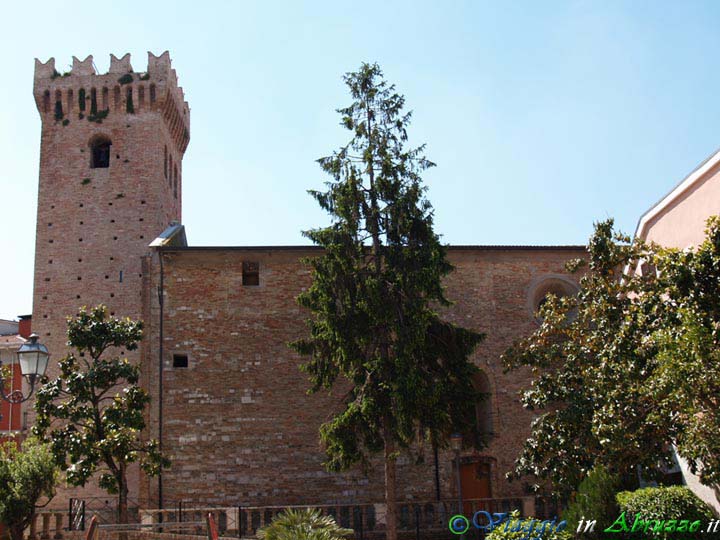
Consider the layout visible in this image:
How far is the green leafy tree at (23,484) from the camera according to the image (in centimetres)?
2020

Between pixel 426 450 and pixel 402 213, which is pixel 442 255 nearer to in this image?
pixel 402 213

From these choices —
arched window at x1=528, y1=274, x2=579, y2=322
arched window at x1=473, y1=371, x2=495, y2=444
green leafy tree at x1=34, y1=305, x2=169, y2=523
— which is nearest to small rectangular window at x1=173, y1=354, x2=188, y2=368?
green leafy tree at x1=34, y1=305, x2=169, y2=523

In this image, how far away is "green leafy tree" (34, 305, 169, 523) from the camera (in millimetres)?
19312

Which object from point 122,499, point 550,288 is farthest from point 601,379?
point 122,499

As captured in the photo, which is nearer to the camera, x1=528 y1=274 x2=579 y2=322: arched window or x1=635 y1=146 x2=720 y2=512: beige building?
x1=635 y1=146 x2=720 y2=512: beige building

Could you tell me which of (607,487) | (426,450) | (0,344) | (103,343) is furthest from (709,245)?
(0,344)

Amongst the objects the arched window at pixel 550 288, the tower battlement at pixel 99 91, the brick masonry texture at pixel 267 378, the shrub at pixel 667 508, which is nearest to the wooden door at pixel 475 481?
the brick masonry texture at pixel 267 378

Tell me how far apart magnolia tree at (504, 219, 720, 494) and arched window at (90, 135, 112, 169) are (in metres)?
21.7

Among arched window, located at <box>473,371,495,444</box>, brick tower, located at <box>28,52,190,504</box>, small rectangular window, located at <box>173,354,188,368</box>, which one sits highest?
brick tower, located at <box>28,52,190,504</box>

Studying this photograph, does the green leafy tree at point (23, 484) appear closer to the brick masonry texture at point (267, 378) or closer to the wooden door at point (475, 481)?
the brick masonry texture at point (267, 378)

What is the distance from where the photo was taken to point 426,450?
75.6 feet

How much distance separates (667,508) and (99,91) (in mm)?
27677

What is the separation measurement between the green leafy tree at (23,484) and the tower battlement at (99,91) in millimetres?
16248

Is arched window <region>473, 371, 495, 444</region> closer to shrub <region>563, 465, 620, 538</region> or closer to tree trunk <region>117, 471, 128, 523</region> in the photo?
shrub <region>563, 465, 620, 538</region>
